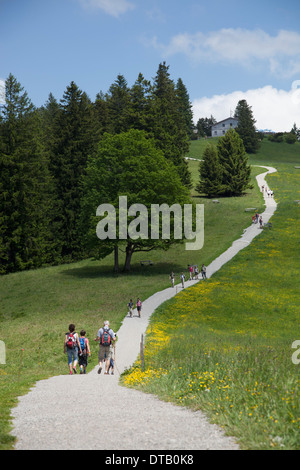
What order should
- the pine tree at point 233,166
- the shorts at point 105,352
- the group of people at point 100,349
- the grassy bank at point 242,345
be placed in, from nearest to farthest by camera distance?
the grassy bank at point 242,345, the group of people at point 100,349, the shorts at point 105,352, the pine tree at point 233,166

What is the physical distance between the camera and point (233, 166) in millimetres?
85500

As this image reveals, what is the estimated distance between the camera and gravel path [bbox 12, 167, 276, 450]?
25.2 feet

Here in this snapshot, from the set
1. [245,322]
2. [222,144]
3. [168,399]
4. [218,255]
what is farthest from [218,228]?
[168,399]

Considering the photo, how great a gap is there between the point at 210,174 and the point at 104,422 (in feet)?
260

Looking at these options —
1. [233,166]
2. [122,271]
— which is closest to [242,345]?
[122,271]

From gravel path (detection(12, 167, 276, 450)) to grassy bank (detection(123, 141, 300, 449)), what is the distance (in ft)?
1.70

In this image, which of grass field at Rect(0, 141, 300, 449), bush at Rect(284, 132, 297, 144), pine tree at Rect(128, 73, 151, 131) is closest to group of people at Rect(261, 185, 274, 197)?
grass field at Rect(0, 141, 300, 449)

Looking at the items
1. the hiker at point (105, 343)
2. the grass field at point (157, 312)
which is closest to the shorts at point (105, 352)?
the hiker at point (105, 343)

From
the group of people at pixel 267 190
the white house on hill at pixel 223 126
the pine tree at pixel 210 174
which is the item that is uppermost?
the white house on hill at pixel 223 126

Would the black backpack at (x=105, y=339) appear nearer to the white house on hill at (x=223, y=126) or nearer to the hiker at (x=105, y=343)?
the hiker at (x=105, y=343)

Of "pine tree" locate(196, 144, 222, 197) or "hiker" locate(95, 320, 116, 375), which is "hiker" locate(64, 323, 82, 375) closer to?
"hiker" locate(95, 320, 116, 375)

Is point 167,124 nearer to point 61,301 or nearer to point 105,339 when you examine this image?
point 61,301

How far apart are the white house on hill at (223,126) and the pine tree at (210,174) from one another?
96.5 m

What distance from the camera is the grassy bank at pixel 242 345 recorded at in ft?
28.3
